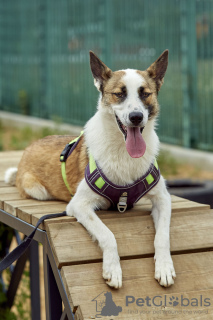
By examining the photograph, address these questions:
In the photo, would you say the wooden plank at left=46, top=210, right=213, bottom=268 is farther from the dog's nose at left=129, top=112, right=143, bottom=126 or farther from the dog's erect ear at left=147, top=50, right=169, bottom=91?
the dog's erect ear at left=147, top=50, right=169, bottom=91

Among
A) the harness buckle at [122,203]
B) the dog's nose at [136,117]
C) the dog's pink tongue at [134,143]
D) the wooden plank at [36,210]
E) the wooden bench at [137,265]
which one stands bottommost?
the wooden bench at [137,265]

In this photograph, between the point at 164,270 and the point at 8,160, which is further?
the point at 8,160

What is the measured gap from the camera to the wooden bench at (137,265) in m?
3.05

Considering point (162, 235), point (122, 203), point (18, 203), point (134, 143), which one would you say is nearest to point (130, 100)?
point (134, 143)

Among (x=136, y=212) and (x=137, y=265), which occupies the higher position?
(x=136, y=212)

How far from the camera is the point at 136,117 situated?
323cm

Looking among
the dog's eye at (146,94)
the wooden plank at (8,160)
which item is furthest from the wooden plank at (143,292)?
the wooden plank at (8,160)

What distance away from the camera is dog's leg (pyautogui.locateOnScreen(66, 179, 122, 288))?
3112mm

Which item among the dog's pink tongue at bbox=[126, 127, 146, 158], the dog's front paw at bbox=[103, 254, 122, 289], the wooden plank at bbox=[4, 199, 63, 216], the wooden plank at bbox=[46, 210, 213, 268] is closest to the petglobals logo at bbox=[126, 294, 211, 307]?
the dog's front paw at bbox=[103, 254, 122, 289]

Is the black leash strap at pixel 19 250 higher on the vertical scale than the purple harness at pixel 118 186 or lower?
lower

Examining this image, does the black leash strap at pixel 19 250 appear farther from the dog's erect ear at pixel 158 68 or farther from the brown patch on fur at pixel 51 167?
the dog's erect ear at pixel 158 68

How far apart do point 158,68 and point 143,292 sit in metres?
1.38

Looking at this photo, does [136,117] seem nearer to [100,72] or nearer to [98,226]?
[100,72]

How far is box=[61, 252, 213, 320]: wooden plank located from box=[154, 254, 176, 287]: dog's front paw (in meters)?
0.04
